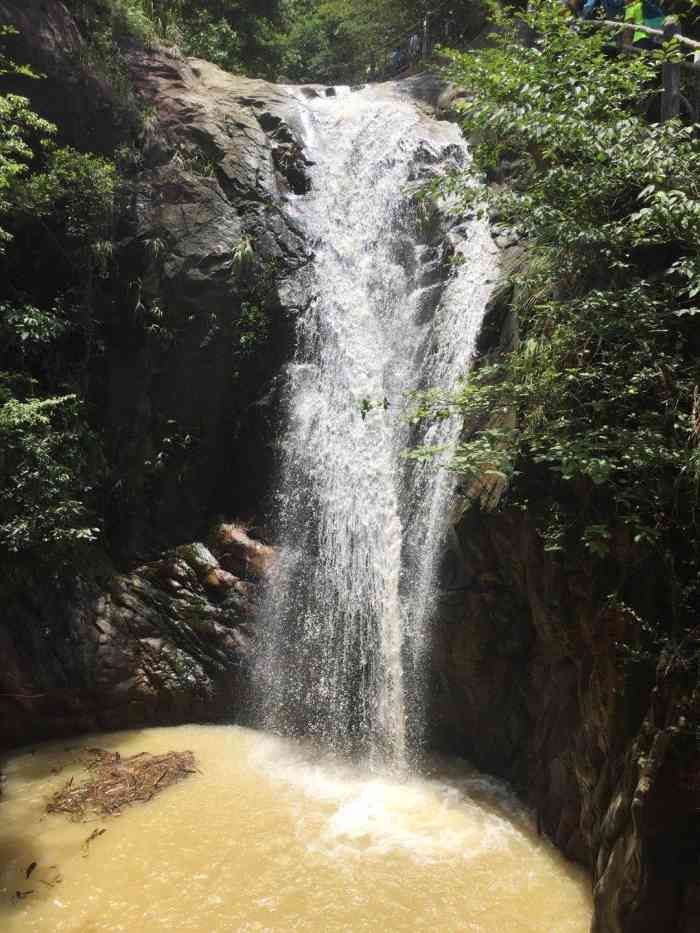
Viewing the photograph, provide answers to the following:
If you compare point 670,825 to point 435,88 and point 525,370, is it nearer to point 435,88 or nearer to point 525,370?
point 525,370

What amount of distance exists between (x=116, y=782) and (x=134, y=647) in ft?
6.82

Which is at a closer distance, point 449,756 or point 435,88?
point 449,756

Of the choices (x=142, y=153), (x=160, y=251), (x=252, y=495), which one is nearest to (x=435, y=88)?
(x=142, y=153)

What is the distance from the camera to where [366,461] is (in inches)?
378

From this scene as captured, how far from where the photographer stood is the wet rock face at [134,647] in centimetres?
839

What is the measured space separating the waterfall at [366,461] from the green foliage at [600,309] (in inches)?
75.7

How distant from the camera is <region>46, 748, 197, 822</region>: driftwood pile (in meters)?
6.80

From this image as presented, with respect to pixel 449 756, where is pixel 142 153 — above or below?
above

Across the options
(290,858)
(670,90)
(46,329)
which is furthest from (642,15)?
(290,858)

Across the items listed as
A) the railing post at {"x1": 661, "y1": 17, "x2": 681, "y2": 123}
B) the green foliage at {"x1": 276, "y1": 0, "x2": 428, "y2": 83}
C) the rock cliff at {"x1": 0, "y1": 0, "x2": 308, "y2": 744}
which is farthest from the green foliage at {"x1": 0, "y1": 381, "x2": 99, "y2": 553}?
the green foliage at {"x1": 276, "y1": 0, "x2": 428, "y2": 83}

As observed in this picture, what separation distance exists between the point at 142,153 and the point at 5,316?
169 inches

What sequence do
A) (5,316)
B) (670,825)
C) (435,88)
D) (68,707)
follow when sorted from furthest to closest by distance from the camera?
1. (435,88)
2. (5,316)
3. (68,707)
4. (670,825)

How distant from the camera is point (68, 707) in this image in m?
8.50

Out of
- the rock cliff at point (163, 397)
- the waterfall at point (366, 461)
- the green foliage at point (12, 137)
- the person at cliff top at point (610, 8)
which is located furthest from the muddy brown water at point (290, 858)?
the person at cliff top at point (610, 8)
